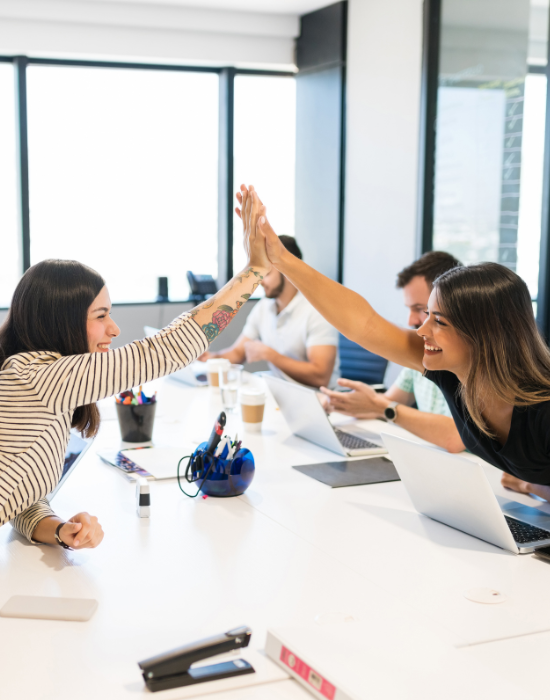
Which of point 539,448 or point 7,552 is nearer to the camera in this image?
point 7,552

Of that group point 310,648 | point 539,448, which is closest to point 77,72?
point 539,448

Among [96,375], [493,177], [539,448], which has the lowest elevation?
[539,448]

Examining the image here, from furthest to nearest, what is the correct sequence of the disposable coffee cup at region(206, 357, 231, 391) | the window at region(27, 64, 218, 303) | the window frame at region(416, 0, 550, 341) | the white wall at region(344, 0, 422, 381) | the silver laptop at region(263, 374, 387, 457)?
the window at region(27, 64, 218, 303) < the white wall at region(344, 0, 422, 381) < the window frame at region(416, 0, 550, 341) < the disposable coffee cup at region(206, 357, 231, 391) < the silver laptop at region(263, 374, 387, 457)

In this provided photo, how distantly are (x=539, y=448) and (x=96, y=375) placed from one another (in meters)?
0.98

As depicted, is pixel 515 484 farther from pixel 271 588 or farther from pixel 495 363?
pixel 271 588

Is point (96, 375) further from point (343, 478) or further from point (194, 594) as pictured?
point (343, 478)

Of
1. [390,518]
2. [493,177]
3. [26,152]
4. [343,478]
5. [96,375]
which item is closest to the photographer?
[96,375]

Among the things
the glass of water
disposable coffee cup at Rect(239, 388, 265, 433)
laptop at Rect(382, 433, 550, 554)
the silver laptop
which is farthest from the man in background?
laptop at Rect(382, 433, 550, 554)

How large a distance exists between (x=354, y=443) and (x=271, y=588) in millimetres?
1037

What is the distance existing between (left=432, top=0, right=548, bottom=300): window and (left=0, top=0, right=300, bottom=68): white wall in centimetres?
163

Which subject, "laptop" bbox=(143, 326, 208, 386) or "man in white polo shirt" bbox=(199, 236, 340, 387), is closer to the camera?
"laptop" bbox=(143, 326, 208, 386)

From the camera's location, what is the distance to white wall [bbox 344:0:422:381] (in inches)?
186

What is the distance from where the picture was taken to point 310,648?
3.30 ft

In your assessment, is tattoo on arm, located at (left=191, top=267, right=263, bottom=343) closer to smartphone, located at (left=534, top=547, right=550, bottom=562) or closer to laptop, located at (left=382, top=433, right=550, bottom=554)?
laptop, located at (left=382, top=433, right=550, bottom=554)
